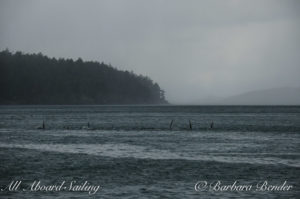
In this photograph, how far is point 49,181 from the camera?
37.3 meters

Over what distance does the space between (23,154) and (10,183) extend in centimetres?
1924

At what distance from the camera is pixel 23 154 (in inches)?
2174

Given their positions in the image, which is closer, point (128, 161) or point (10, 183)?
Answer: point (10, 183)

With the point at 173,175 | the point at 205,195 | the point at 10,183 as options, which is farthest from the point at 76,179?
the point at 205,195

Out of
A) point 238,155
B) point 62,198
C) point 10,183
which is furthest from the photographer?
point 238,155

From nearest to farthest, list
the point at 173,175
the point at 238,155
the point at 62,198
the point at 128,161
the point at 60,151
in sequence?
the point at 62,198, the point at 173,175, the point at 128,161, the point at 238,155, the point at 60,151

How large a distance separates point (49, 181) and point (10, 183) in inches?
105

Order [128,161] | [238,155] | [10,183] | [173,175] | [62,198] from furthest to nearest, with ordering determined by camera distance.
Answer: [238,155], [128,161], [173,175], [10,183], [62,198]

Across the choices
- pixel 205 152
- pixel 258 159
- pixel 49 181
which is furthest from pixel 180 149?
pixel 49 181

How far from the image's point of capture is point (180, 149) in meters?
61.9

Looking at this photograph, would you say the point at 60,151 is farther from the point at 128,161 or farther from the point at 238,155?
the point at 238,155

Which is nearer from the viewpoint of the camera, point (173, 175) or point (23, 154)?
point (173, 175)

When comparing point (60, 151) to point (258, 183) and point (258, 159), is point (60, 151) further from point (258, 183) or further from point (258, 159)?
point (258, 183)

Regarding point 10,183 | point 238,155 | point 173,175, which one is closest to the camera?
point 10,183
